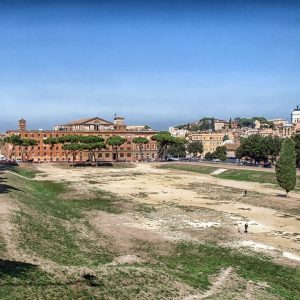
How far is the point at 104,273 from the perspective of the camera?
24875 millimetres

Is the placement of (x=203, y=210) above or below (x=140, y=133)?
below

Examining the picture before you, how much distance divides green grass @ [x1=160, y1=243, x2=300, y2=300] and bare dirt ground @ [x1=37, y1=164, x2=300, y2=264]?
2.18m

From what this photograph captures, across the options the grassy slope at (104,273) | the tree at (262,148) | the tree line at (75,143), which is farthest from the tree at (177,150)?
the grassy slope at (104,273)

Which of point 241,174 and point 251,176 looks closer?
point 251,176

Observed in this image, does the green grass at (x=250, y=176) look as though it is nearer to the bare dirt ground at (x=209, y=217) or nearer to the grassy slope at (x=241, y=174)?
the grassy slope at (x=241, y=174)

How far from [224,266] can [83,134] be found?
4973 inches

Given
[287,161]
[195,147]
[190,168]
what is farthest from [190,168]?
[195,147]

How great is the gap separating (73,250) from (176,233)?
35.2ft

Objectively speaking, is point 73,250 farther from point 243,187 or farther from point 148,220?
point 243,187

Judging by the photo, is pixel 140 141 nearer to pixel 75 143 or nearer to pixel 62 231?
pixel 75 143

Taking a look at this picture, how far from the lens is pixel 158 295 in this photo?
22391 mm

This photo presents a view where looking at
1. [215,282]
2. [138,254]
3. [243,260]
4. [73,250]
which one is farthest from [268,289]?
[73,250]

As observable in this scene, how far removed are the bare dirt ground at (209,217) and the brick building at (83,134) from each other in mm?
74839

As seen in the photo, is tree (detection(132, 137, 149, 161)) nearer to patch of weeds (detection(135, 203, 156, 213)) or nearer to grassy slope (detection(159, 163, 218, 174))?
grassy slope (detection(159, 163, 218, 174))
